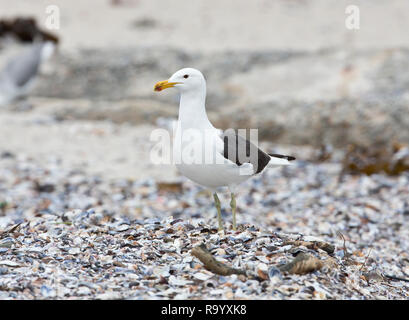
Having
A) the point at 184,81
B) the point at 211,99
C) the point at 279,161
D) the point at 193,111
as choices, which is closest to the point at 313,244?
the point at 279,161

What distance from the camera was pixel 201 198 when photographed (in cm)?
807

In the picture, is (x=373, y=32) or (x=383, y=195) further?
(x=373, y=32)

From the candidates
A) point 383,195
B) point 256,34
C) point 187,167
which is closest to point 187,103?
point 187,167

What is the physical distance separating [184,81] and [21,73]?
29.6 feet

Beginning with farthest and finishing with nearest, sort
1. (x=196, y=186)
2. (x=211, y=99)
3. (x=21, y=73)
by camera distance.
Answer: (x=21, y=73) → (x=211, y=99) → (x=196, y=186)

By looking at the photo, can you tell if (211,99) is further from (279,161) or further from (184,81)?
(184,81)

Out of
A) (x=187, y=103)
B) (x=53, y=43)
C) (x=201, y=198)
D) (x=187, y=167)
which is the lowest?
(x=201, y=198)

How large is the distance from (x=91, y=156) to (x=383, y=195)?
4.53 metres

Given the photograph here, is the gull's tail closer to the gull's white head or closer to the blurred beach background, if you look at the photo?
the blurred beach background

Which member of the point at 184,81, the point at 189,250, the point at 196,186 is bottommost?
the point at 196,186

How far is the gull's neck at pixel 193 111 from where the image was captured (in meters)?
4.27

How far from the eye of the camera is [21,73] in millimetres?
12398

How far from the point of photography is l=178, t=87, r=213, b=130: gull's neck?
14.0ft

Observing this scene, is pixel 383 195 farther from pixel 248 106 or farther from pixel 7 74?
pixel 7 74
